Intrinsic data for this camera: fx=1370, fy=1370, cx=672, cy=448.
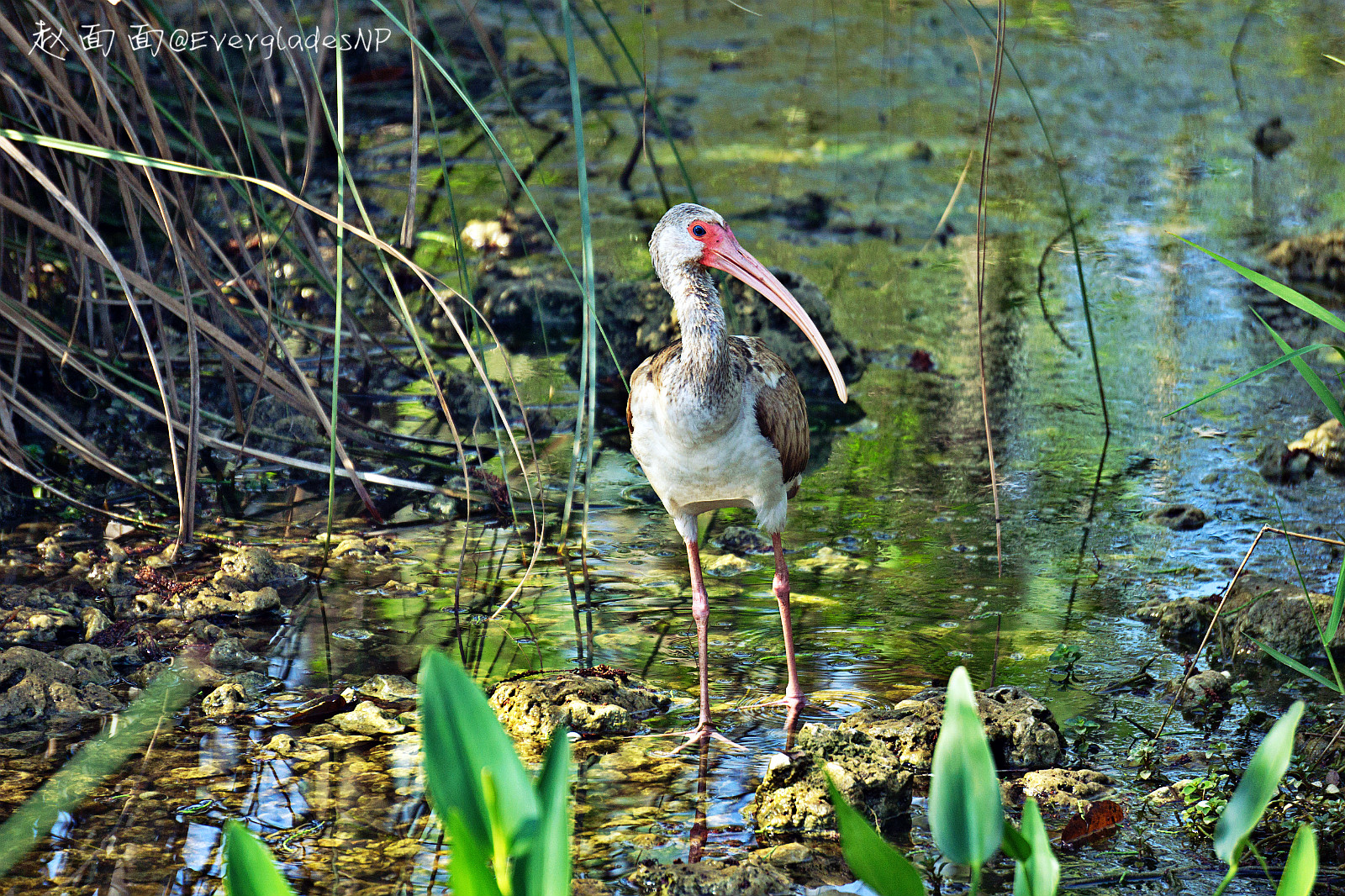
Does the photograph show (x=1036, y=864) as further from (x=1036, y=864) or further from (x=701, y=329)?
(x=701, y=329)

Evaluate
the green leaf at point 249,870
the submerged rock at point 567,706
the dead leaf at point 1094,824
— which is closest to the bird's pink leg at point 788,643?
the submerged rock at point 567,706

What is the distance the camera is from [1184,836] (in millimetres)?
3293

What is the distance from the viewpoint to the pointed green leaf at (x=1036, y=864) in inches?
85.9

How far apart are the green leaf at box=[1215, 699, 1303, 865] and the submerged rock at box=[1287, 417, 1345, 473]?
12.5 ft

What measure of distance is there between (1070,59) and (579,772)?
10.3 metres

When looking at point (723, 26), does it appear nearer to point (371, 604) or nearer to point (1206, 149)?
point (1206, 149)

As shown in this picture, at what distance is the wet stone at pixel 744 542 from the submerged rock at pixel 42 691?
228 cm

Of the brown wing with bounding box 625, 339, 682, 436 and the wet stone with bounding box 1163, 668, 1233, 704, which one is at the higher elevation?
A: the brown wing with bounding box 625, 339, 682, 436

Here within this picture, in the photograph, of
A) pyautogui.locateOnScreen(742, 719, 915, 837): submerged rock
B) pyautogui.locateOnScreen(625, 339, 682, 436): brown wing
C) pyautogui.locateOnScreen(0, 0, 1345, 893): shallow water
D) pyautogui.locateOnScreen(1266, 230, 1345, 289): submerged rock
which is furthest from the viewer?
pyautogui.locateOnScreen(1266, 230, 1345, 289): submerged rock

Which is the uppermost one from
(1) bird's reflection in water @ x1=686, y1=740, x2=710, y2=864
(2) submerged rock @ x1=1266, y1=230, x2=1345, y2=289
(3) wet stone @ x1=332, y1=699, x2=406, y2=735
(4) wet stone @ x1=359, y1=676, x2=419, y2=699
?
(2) submerged rock @ x1=1266, y1=230, x2=1345, y2=289

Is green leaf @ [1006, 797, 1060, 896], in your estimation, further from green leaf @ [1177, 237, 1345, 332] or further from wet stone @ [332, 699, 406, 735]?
wet stone @ [332, 699, 406, 735]

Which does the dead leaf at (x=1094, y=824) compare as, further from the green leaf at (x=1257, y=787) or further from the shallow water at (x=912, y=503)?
the green leaf at (x=1257, y=787)

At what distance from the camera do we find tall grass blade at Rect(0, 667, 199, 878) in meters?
3.22

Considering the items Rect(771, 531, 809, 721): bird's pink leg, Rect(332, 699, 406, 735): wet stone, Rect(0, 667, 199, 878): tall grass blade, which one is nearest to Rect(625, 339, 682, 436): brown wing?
Rect(771, 531, 809, 721): bird's pink leg
